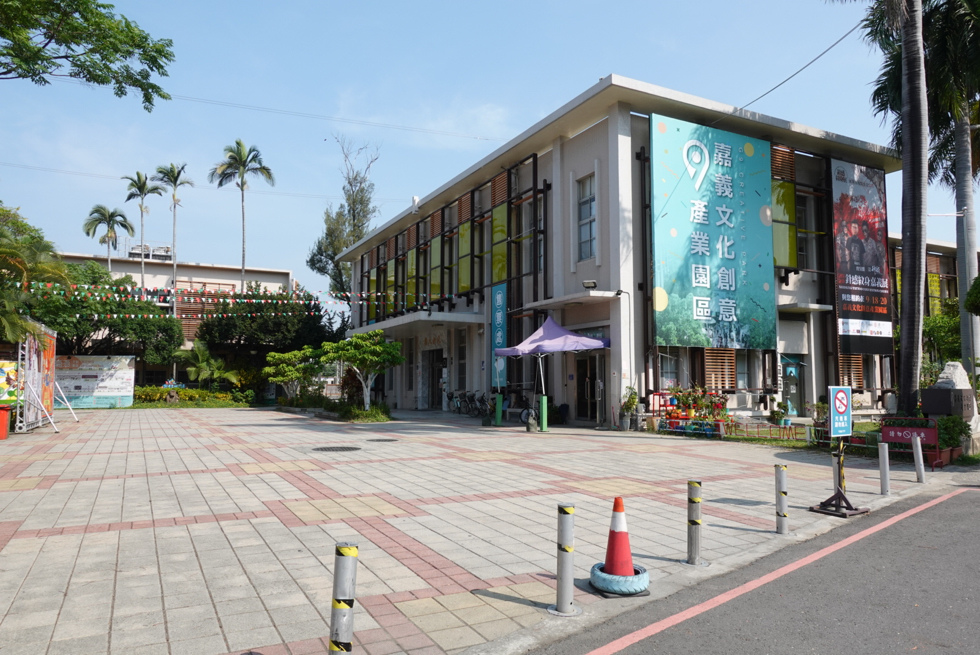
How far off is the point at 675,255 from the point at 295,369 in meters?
19.2

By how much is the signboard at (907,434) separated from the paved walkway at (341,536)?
3.20ft

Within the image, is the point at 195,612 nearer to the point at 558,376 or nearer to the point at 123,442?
the point at 123,442

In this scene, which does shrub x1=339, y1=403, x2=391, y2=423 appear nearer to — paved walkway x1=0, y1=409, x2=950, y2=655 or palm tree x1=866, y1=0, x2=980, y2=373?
paved walkway x1=0, y1=409, x2=950, y2=655

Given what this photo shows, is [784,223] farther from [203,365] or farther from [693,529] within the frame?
[203,365]

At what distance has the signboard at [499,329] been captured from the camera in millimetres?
25484

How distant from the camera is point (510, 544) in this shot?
249 inches

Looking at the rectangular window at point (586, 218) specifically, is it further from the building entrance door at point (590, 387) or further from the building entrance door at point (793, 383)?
the building entrance door at point (793, 383)

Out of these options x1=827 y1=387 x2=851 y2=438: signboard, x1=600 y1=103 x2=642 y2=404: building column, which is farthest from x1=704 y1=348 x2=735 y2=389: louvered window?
x1=827 y1=387 x2=851 y2=438: signboard

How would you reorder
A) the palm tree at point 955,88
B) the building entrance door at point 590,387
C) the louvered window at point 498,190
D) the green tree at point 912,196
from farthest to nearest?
the louvered window at point 498,190, the building entrance door at point 590,387, the palm tree at point 955,88, the green tree at point 912,196

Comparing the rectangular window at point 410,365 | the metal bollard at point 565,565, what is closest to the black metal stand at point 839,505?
the metal bollard at point 565,565

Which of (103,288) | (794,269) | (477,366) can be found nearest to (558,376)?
(477,366)

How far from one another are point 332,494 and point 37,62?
28.2 feet

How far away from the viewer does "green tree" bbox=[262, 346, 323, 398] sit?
102ft

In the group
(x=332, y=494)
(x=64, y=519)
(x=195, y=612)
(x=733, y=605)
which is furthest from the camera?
(x=332, y=494)
